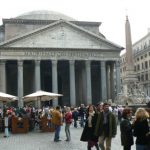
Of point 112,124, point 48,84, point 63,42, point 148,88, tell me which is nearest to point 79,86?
point 48,84

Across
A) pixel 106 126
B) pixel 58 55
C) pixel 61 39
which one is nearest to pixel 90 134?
pixel 106 126

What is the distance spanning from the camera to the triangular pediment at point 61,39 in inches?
1736

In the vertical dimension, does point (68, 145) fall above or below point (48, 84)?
below

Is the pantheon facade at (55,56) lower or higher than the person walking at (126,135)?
higher

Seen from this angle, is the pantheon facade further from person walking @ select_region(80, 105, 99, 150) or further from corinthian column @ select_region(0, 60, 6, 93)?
person walking @ select_region(80, 105, 99, 150)

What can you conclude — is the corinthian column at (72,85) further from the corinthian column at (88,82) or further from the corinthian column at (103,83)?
the corinthian column at (103,83)

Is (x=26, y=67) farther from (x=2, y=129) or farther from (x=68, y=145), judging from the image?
(x=68, y=145)

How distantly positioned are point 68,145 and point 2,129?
354 inches

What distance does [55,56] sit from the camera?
147 ft

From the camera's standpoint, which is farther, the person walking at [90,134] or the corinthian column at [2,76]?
the corinthian column at [2,76]

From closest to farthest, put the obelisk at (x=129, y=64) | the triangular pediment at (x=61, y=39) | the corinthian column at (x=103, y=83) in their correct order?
the obelisk at (x=129, y=64)
the triangular pediment at (x=61, y=39)
the corinthian column at (x=103, y=83)

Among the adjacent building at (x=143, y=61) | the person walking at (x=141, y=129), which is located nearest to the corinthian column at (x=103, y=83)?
the adjacent building at (x=143, y=61)

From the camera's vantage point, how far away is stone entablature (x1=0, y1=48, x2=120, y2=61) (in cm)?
4369

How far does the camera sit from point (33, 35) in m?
44.4
